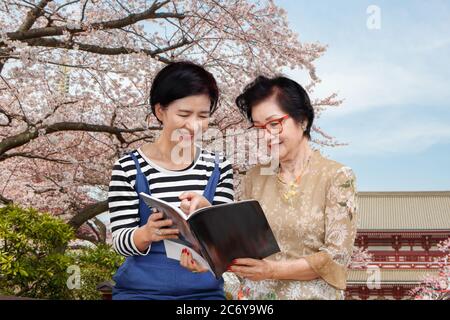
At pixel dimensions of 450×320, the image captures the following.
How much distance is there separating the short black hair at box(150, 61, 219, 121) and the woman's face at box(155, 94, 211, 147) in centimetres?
3

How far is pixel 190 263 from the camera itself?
253 centimetres

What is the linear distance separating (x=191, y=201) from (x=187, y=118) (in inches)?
17.2

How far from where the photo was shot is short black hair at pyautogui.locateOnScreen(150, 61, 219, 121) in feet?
8.95

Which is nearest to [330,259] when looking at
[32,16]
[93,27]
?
[93,27]

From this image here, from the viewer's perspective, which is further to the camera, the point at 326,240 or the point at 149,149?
the point at 149,149

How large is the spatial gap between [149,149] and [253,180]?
523 millimetres

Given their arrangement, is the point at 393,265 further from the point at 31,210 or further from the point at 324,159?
the point at 324,159

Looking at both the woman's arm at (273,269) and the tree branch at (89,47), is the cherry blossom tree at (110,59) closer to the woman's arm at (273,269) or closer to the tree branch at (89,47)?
the tree branch at (89,47)

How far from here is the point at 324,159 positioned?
2766 mm

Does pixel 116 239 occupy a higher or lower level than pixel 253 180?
lower

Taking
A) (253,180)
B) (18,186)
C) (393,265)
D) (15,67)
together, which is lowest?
(393,265)

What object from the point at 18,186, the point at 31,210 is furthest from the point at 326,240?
the point at 18,186
